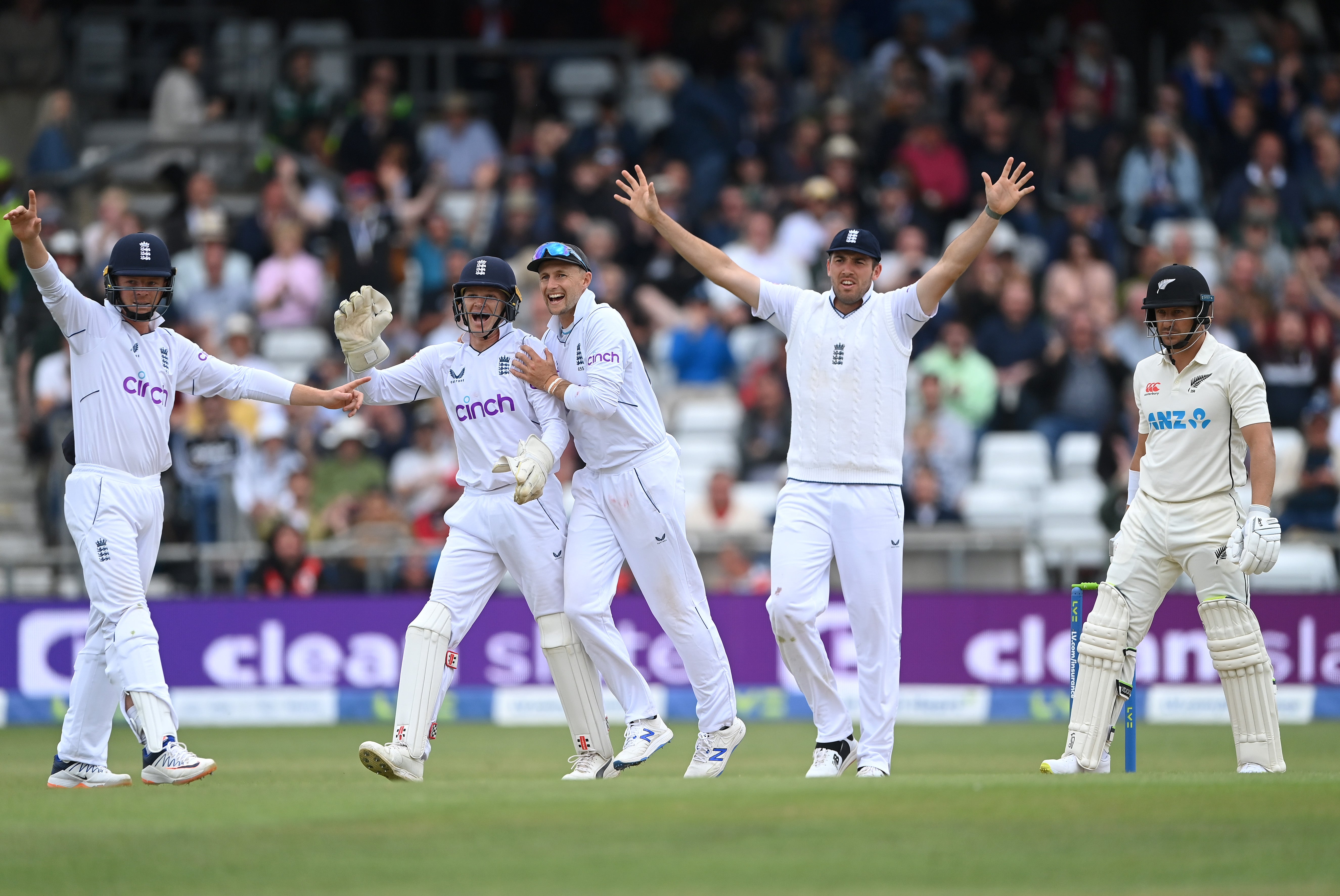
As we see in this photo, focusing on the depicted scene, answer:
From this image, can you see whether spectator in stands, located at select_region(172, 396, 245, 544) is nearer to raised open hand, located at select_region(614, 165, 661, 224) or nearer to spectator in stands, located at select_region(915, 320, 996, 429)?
spectator in stands, located at select_region(915, 320, 996, 429)

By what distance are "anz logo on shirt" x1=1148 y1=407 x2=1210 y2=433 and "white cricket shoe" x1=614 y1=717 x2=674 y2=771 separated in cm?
277

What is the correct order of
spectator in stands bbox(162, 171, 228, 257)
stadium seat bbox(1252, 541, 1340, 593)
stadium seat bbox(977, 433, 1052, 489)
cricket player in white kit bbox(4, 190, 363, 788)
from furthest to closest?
1. spectator in stands bbox(162, 171, 228, 257)
2. stadium seat bbox(977, 433, 1052, 489)
3. stadium seat bbox(1252, 541, 1340, 593)
4. cricket player in white kit bbox(4, 190, 363, 788)

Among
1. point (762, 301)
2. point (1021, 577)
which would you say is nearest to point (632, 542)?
point (762, 301)

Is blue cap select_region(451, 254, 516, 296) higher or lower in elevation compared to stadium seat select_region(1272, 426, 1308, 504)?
higher

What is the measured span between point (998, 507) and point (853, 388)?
734 centimetres

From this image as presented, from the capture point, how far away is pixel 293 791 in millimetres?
8281

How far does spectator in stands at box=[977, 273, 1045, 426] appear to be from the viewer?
17453 mm

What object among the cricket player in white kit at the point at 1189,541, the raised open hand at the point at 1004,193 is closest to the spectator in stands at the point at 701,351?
the raised open hand at the point at 1004,193

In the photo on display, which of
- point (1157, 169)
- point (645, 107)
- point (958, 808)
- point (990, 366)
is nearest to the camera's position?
point (958, 808)

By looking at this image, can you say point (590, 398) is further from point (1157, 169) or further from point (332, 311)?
point (1157, 169)

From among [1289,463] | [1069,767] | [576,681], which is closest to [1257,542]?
[1069,767]

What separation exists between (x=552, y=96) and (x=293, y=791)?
13.2 meters

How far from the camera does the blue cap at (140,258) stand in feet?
29.9

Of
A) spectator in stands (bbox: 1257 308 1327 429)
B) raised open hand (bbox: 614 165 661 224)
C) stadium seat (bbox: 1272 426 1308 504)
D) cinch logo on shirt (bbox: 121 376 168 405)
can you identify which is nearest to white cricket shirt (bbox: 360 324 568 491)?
raised open hand (bbox: 614 165 661 224)
